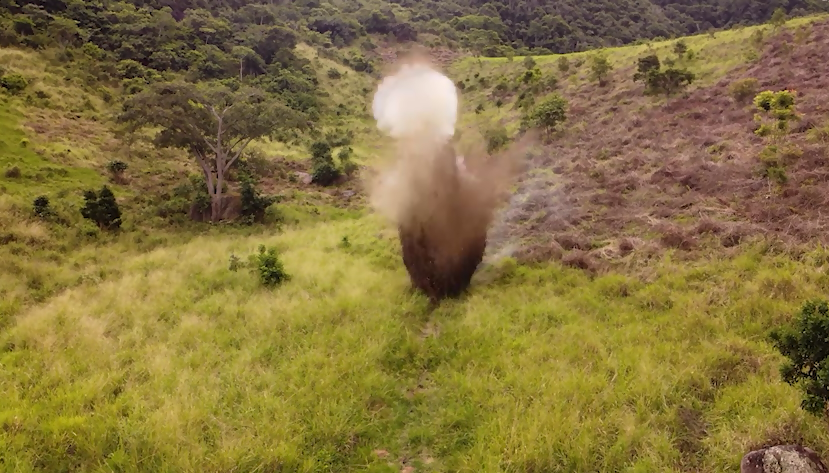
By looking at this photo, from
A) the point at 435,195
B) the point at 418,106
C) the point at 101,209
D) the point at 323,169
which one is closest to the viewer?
the point at 435,195

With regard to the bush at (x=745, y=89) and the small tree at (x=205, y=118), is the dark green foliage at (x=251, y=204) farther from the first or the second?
the bush at (x=745, y=89)

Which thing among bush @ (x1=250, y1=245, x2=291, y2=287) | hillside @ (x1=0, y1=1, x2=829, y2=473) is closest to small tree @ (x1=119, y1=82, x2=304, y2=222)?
hillside @ (x1=0, y1=1, x2=829, y2=473)

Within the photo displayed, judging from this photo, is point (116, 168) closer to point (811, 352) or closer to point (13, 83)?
point (13, 83)

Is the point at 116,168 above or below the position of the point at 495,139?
below

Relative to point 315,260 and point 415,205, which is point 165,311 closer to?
point 315,260

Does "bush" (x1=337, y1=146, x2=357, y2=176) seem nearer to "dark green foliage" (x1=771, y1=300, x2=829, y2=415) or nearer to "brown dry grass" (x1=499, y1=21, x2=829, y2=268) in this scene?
"brown dry grass" (x1=499, y1=21, x2=829, y2=268)

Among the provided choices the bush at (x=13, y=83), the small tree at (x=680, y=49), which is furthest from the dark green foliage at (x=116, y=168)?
the small tree at (x=680, y=49)

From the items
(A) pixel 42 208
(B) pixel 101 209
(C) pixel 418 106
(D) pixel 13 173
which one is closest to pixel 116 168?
(D) pixel 13 173
